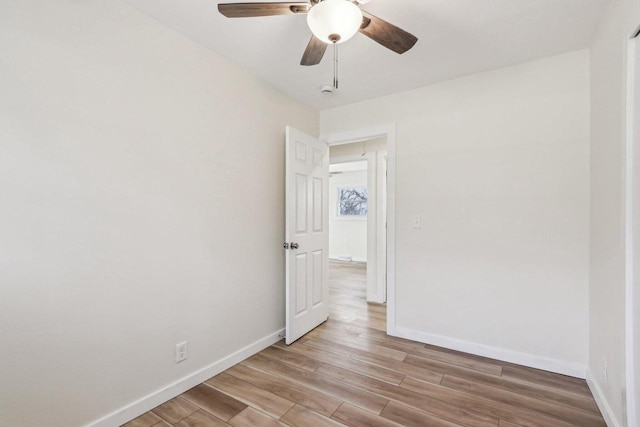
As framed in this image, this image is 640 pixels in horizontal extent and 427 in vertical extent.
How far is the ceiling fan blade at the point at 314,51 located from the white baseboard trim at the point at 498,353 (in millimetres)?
2497

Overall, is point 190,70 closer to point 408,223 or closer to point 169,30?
point 169,30

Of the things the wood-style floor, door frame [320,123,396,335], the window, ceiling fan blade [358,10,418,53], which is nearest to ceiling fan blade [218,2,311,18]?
ceiling fan blade [358,10,418,53]

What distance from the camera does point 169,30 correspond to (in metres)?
1.93

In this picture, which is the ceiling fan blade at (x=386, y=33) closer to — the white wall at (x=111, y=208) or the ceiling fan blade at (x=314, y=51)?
the ceiling fan blade at (x=314, y=51)

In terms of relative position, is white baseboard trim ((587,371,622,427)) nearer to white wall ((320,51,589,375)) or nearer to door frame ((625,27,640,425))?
white wall ((320,51,589,375))

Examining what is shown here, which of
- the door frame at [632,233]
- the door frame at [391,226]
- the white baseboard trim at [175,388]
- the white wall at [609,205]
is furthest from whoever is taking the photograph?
the door frame at [391,226]

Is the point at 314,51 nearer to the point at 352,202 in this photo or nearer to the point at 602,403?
the point at 602,403

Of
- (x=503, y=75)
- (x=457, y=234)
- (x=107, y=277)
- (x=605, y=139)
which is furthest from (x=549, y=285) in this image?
(x=107, y=277)

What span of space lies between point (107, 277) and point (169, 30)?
1.61 metres

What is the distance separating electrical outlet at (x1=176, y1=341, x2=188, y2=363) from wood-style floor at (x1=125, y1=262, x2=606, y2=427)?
9.2 inches

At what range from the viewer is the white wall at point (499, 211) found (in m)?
2.19

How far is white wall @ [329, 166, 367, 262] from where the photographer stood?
25.3 ft

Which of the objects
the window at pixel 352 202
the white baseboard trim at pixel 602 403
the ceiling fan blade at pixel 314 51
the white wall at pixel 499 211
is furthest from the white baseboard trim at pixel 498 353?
the window at pixel 352 202

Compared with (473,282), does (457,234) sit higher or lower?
higher
